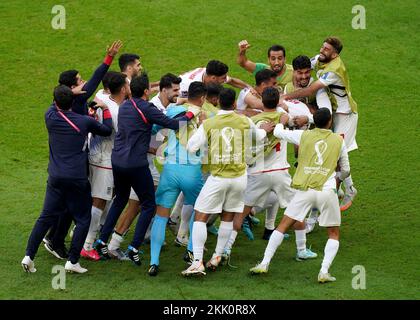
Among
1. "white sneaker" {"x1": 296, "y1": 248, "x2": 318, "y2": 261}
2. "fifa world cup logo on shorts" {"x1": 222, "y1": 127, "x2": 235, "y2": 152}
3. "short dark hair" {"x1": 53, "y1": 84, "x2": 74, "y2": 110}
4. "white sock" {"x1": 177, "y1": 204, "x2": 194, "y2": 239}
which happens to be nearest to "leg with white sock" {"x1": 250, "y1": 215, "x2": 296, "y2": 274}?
"white sneaker" {"x1": 296, "y1": 248, "x2": 318, "y2": 261}

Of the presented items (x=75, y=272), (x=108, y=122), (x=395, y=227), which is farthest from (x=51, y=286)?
(x=395, y=227)

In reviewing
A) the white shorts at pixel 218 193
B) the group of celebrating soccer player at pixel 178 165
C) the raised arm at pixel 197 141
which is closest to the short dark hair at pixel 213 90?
the group of celebrating soccer player at pixel 178 165

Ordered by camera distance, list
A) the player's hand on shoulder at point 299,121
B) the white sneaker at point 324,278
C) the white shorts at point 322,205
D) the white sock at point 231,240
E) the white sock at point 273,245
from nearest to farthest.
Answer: the white sneaker at point 324,278 → the white shorts at point 322,205 → the white sock at point 273,245 → the white sock at point 231,240 → the player's hand on shoulder at point 299,121

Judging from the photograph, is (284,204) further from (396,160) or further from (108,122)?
(396,160)

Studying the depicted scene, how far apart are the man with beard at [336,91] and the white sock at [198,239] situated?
1.96m

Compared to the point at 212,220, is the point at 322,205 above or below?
above

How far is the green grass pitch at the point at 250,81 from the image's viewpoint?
332 inches

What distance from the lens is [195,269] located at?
8492mm

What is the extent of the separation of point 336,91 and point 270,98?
4.77ft

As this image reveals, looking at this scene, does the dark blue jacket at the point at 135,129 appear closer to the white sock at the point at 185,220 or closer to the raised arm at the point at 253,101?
the white sock at the point at 185,220

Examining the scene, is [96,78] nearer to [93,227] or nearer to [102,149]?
[102,149]

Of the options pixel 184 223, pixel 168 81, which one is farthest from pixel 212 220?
pixel 168 81

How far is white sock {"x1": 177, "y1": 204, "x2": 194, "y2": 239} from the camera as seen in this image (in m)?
9.41

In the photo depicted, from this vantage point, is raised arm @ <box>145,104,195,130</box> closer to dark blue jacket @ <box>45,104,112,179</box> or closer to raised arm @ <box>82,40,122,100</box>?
dark blue jacket @ <box>45,104,112,179</box>
